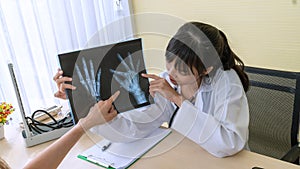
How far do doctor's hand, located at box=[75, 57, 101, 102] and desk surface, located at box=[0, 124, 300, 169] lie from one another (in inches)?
9.7

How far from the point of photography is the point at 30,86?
196 cm

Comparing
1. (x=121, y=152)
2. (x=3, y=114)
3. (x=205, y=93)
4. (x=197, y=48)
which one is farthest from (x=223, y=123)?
(x=3, y=114)

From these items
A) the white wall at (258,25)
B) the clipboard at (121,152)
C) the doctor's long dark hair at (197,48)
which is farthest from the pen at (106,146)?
the white wall at (258,25)

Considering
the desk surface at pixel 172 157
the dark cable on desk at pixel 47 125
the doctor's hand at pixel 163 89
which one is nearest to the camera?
the desk surface at pixel 172 157

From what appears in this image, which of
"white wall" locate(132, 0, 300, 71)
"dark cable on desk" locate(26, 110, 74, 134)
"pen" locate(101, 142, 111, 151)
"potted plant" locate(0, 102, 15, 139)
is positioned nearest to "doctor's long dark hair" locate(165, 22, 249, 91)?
"pen" locate(101, 142, 111, 151)

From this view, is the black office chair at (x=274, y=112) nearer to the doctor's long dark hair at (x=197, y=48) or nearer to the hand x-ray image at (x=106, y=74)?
the doctor's long dark hair at (x=197, y=48)

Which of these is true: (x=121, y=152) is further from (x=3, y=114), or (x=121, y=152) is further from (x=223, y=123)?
(x=3, y=114)

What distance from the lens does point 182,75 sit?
3.41 ft

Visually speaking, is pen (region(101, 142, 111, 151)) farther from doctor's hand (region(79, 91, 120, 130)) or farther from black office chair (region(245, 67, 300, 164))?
black office chair (region(245, 67, 300, 164))

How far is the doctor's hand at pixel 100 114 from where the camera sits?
3.18ft

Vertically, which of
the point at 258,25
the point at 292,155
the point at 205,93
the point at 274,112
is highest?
the point at 258,25

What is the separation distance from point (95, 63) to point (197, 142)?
0.46m

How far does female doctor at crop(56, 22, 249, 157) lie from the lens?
96 cm

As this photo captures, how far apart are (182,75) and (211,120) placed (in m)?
0.19
